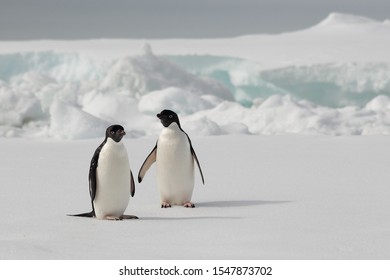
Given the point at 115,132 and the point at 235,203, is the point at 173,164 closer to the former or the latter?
the point at 235,203

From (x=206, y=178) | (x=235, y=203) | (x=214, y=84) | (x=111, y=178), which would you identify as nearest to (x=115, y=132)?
(x=111, y=178)

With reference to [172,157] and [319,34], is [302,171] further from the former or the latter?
[319,34]

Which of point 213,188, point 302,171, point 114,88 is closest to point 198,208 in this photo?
point 213,188

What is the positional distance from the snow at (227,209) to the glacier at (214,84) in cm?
338

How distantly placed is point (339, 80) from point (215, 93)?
15.2ft

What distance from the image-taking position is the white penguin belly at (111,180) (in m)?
4.50

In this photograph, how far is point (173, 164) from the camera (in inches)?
197

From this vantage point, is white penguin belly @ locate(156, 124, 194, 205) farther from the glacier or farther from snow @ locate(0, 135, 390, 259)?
the glacier

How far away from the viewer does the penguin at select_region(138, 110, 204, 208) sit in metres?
4.98

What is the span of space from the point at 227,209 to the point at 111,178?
753 millimetres

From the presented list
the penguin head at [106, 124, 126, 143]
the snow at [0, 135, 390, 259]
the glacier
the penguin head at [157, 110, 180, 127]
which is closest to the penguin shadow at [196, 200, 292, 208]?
the snow at [0, 135, 390, 259]

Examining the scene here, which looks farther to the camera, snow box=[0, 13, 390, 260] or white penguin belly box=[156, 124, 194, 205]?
white penguin belly box=[156, 124, 194, 205]

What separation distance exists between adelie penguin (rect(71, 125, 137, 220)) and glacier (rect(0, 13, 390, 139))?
6.19 m

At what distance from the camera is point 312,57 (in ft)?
87.1
